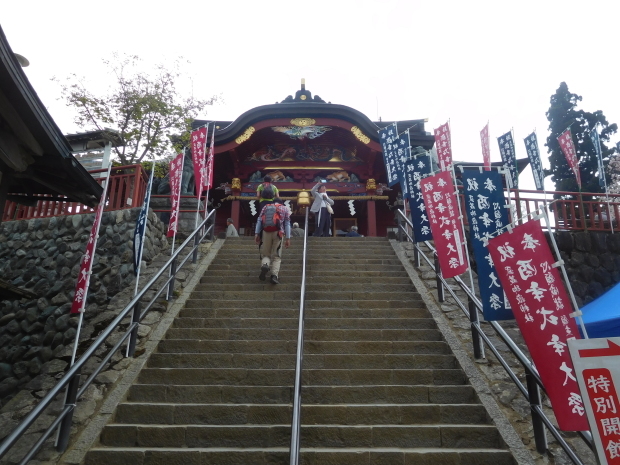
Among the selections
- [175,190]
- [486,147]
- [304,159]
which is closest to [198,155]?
[175,190]

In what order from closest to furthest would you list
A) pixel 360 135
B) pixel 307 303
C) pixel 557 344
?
pixel 557 344 < pixel 307 303 < pixel 360 135

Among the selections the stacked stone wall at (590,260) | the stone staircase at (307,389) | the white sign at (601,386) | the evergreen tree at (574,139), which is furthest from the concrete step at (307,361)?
the evergreen tree at (574,139)

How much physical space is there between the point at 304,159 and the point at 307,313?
30.2 feet

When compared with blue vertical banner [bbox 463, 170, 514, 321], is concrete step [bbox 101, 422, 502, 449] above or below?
below

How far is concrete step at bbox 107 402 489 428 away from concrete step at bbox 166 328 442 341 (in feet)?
4.63

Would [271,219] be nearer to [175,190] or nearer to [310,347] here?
[175,190]

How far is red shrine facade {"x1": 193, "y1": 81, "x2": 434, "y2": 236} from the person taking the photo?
44.2 ft

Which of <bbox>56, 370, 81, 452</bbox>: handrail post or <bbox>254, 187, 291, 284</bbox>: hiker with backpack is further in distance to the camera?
<bbox>254, 187, 291, 284</bbox>: hiker with backpack

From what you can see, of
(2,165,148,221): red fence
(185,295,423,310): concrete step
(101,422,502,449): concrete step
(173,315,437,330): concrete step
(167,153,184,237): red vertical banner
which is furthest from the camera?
(2,165,148,221): red fence

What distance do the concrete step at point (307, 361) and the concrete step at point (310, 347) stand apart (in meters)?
0.22

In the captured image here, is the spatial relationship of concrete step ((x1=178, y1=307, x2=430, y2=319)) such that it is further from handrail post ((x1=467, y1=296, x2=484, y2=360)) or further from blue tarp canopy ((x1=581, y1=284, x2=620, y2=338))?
blue tarp canopy ((x1=581, y1=284, x2=620, y2=338))

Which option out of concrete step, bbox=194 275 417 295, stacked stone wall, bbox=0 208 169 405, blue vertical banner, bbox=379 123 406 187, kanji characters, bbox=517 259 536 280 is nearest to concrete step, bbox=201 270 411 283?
concrete step, bbox=194 275 417 295

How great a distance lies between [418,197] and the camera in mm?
7340

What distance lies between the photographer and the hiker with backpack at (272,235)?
23.6 ft
